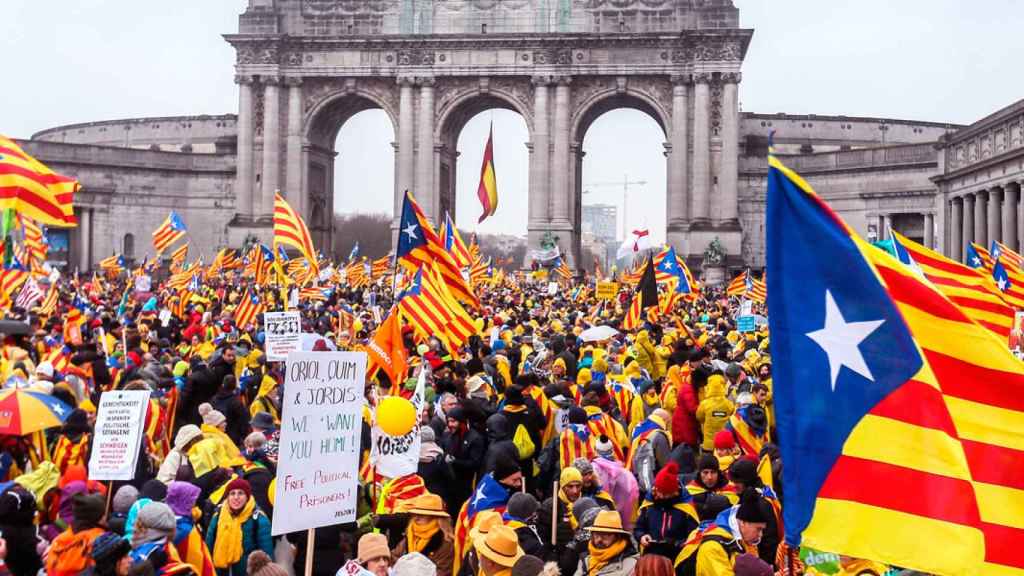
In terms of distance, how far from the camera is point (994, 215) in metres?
49.8

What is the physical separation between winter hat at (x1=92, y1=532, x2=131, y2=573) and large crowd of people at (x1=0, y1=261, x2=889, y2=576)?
14 millimetres

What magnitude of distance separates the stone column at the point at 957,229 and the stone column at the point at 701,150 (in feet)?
51.9

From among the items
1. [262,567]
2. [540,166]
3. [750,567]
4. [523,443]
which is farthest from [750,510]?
[540,166]

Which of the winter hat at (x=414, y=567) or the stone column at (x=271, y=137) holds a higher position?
A: the stone column at (x=271, y=137)

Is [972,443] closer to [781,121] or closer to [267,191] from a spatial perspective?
[267,191]

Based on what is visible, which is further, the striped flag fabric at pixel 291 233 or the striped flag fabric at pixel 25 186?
the striped flag fabric at pixel 291 233

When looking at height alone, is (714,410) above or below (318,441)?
below

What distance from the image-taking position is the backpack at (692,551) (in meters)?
8.03

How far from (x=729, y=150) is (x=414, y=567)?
64499 millimetres

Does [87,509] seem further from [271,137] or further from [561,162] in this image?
[271,137]

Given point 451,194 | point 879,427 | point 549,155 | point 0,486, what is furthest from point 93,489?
point 451,194

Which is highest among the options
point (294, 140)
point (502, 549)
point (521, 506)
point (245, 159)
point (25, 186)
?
point (294, 140)

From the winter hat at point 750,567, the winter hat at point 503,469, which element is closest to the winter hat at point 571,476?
the winter hat at point 503,469

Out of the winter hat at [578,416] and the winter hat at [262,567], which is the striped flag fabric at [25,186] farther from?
the winter hat at [262,567]
